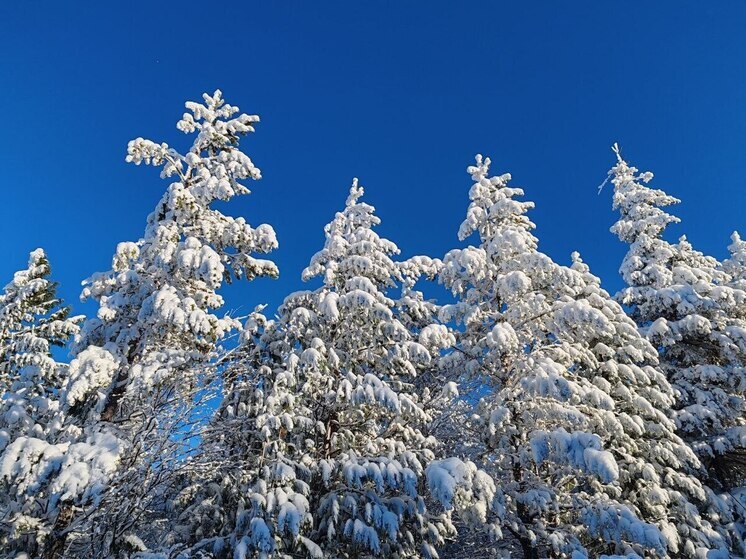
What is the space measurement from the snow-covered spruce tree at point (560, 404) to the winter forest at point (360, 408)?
7cm

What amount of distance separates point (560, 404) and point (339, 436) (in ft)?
19.7

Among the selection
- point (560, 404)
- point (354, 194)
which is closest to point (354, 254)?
point (354, 194)

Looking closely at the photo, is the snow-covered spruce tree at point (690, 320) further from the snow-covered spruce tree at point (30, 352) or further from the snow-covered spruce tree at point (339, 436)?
the snow-covered spruce tree at point (30, 352)

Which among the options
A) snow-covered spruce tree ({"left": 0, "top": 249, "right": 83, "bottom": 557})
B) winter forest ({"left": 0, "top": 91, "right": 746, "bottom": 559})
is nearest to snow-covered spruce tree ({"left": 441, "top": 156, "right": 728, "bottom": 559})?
winter forest ({"left": 0, "top": 91, "right": 746, "bottom": 559})

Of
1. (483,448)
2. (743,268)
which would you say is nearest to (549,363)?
(483,448)

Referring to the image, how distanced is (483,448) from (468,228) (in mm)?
6551

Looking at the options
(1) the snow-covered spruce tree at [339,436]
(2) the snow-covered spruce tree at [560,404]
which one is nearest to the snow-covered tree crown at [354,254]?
(1) the snow-covered spruce tree at [339,436]

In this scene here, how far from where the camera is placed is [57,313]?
20.8 meters

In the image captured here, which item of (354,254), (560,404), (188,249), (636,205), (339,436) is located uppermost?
(636,205)

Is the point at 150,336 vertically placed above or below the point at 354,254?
below

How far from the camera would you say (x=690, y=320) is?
15.7 meters

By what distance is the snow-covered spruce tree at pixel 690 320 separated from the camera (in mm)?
15109

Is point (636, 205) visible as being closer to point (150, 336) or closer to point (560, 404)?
point (560, 404)

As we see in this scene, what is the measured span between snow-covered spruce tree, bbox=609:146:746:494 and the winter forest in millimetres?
109
